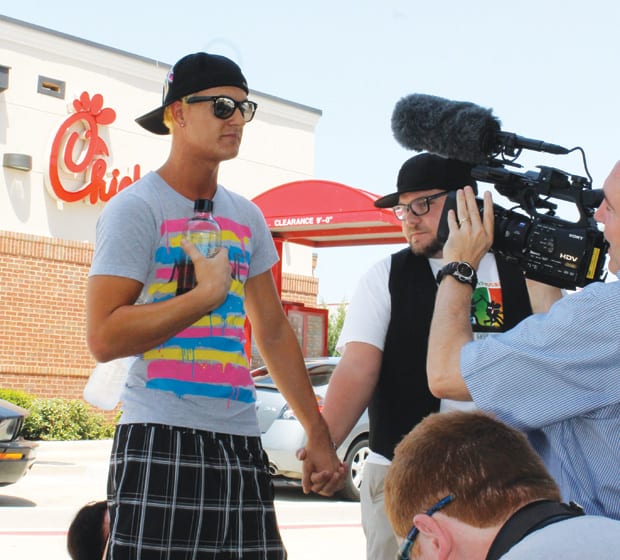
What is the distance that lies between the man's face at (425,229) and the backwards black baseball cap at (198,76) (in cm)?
87

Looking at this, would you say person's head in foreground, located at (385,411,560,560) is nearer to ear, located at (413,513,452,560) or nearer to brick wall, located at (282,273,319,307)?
ear, located at (413,513,452,560)

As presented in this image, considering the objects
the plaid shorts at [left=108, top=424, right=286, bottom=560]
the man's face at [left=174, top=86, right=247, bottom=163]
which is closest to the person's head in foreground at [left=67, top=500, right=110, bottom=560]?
the plaid shorts at [left=108, top=424, right=286, bottom=560]

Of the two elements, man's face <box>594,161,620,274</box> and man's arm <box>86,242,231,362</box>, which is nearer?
man's face <box>594,161,620,274</box>

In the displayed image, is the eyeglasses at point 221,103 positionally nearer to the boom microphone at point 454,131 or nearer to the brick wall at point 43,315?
the boom microphone at point 454,131

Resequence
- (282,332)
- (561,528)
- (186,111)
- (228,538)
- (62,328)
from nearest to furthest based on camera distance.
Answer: (561,528) < (228,538) < (186,111) < (282,332) < (62,328)

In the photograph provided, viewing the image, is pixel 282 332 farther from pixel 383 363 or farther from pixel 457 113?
pixel 457 113

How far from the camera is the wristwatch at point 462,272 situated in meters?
2.76

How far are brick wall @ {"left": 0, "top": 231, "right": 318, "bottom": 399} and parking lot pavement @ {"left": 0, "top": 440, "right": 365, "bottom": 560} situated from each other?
13.1 ft

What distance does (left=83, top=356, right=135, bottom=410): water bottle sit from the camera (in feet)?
11.0

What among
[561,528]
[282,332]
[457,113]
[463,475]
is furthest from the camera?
[282,332]

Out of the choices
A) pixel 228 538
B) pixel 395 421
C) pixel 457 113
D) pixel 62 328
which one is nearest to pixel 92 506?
pixel 228 538

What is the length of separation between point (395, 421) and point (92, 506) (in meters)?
1.14

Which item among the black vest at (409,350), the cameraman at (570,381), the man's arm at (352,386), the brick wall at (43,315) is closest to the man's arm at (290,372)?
the man's arm at (352,386)

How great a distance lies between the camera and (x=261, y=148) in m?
22.4
